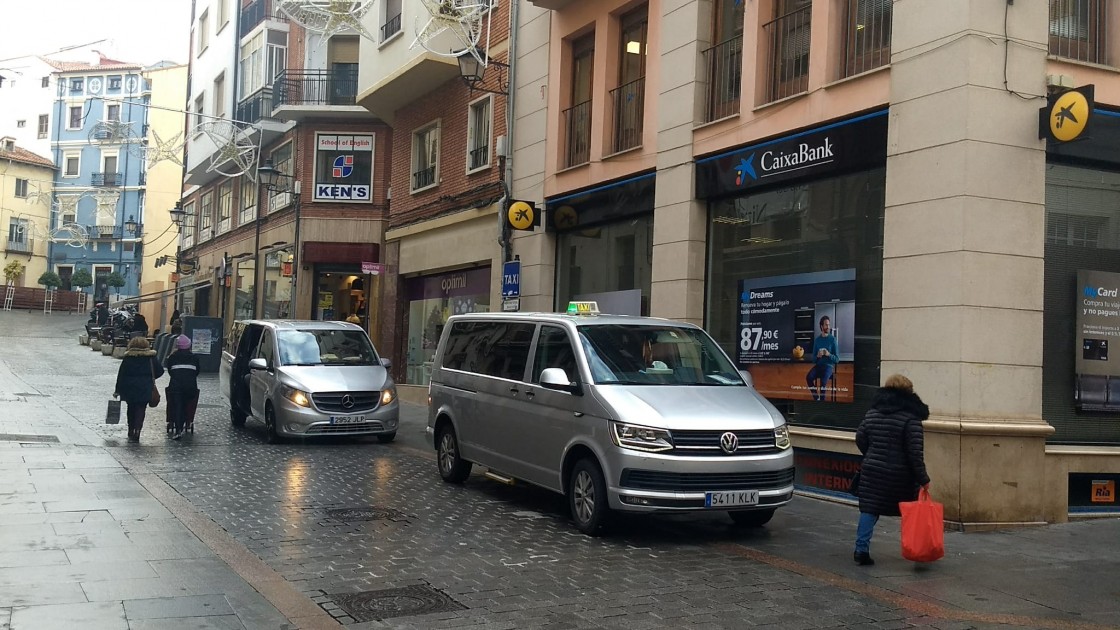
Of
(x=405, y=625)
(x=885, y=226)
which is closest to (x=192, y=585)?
(x=405, y=625)

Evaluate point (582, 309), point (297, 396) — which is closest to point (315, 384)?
point (297, 396)

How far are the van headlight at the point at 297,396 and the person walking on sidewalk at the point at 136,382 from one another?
5.87 ft

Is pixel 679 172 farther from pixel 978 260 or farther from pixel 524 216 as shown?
pixel 978 260

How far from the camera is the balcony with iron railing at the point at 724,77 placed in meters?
14.0

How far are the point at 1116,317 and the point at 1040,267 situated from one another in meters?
1.17

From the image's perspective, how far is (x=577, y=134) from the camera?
17812mm

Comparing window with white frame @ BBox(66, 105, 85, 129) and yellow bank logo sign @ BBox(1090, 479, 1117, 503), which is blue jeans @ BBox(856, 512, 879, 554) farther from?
window with white frame @ BBox(66, 105, 85, 129)

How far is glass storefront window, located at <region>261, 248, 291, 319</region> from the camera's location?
29.9 metres

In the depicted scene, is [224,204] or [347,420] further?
[224,204]

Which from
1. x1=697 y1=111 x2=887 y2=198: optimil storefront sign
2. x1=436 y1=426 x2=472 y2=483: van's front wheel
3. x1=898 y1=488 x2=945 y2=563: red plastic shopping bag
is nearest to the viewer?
Answer: x1=898 y1=488 x2=945 y2=563: red plastic shopping bag

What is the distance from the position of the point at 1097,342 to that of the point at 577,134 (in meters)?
9.58

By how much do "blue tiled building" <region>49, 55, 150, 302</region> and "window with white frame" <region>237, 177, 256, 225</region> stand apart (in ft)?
140

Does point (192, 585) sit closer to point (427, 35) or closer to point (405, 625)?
point (405, 625)

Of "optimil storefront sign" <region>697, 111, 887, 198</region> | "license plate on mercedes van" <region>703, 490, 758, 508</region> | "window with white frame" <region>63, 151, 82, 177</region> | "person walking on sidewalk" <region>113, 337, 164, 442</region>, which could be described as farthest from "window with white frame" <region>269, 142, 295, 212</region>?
"window with white frame" <region>63, 151, 82, 177</region>
